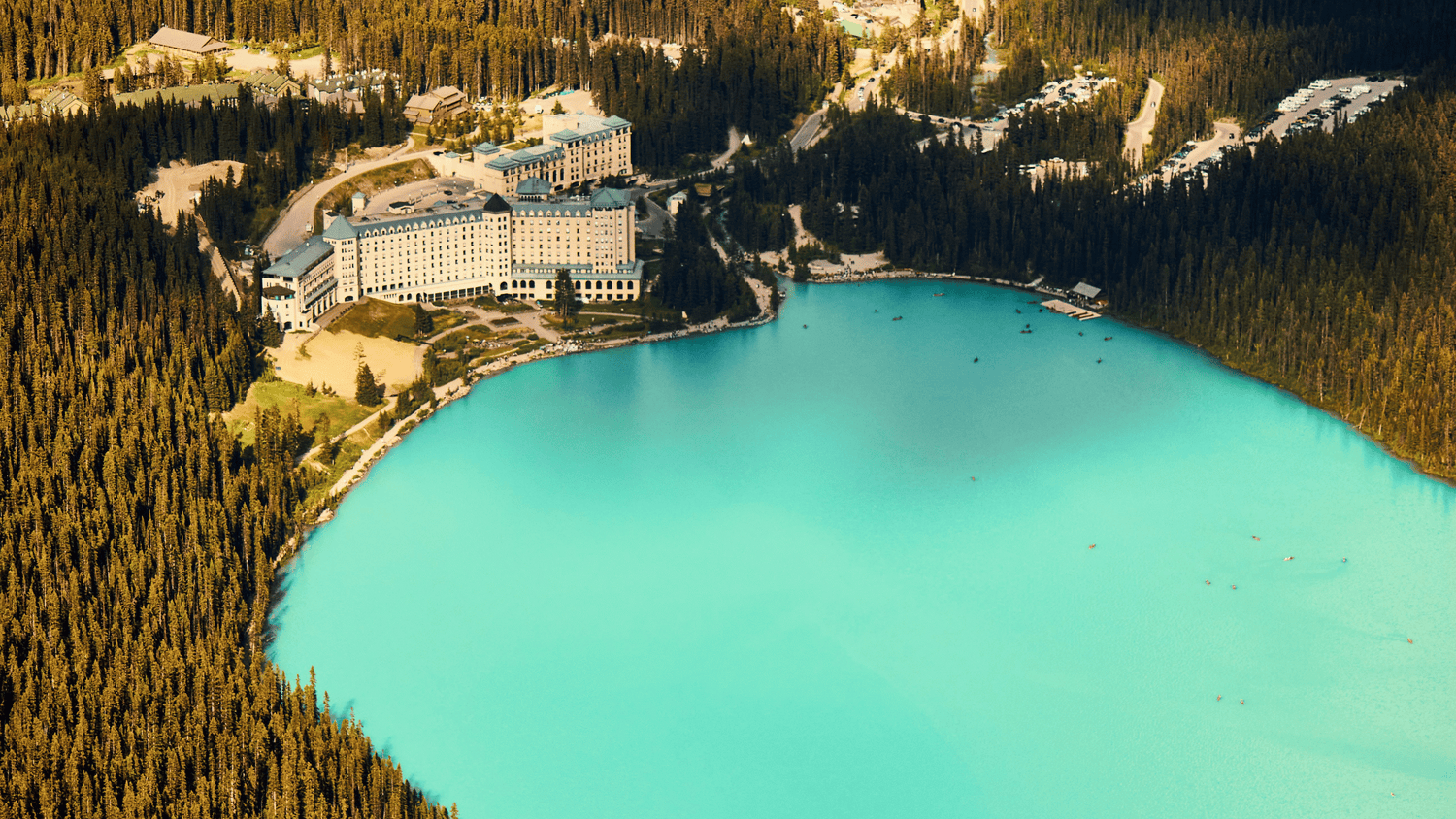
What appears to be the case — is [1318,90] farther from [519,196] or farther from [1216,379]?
[519,196]

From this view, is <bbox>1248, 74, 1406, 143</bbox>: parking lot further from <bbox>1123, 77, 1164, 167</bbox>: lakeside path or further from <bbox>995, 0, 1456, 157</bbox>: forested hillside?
<bbox>1123, 77, 1164, 167</bbox>: lakeside path

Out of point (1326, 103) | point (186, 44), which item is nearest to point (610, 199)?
point (186, 44)

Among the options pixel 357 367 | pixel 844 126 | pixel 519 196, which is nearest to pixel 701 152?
pixel 844 126

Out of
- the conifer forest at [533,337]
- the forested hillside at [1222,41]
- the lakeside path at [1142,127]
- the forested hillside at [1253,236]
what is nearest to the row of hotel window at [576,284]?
the conifer forest at [533,337]

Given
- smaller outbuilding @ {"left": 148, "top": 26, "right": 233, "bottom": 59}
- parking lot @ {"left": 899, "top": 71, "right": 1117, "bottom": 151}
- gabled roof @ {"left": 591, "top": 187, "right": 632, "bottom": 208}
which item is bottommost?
gabled roof @ {"left": 591, "top": 187, "right": 632, "bottom": 208}

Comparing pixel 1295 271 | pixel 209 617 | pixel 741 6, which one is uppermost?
pixel 741 6

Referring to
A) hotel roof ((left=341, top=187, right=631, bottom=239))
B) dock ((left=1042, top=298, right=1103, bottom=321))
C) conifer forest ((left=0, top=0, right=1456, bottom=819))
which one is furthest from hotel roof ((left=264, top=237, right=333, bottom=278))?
dock ((left=1042, top=298, right=1103, bottom=321))
